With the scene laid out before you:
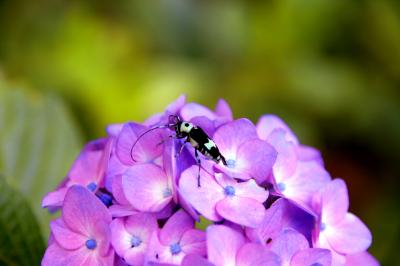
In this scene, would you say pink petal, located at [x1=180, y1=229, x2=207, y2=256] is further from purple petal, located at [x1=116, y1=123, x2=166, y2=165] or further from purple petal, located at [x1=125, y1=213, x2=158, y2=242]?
purple petal, located at [x1=116, y1=123, x2=166, y2=165]

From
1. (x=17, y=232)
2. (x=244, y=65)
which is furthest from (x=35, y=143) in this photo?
(x=244, y=65)

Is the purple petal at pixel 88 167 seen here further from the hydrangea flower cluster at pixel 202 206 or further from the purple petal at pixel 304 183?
the purple petal at pixel 304 183

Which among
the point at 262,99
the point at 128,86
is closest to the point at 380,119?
the point at 262,99

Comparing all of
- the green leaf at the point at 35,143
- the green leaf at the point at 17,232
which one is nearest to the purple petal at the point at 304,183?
the green leaf at the point at 17,232

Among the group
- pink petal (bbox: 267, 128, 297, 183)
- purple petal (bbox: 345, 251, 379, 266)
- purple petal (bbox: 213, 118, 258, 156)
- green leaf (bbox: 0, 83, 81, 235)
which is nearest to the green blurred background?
green leaf (bbox: 0, 83, 81, 235)

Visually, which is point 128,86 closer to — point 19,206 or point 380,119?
point 380,119
